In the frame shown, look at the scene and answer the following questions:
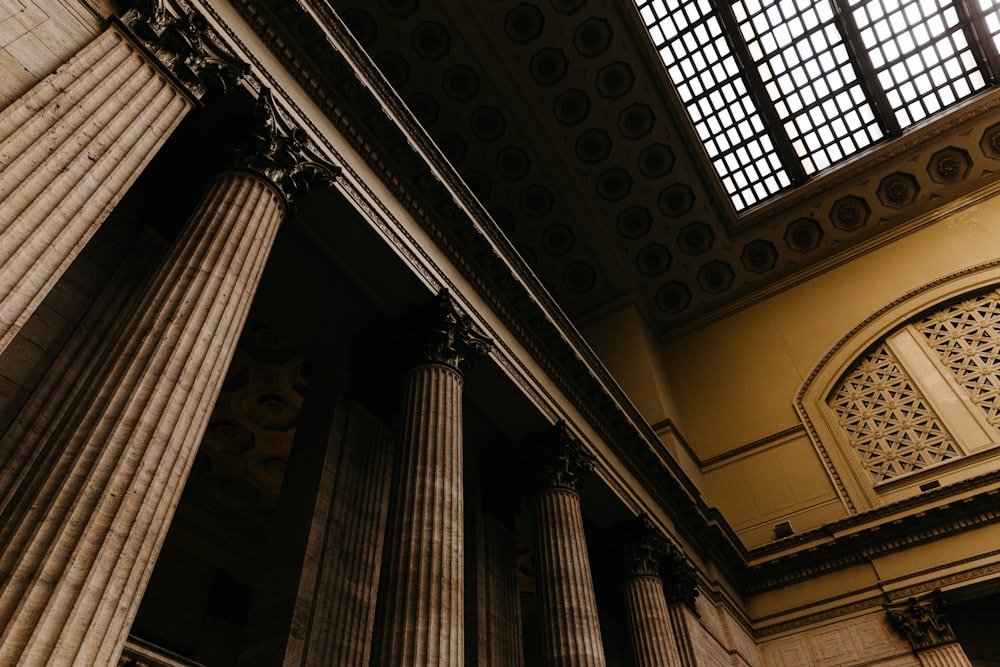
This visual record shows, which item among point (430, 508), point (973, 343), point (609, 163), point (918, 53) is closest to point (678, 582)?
point (430, 508)

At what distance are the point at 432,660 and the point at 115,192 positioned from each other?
353 centimetres

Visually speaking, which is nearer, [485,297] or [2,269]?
[2,269]

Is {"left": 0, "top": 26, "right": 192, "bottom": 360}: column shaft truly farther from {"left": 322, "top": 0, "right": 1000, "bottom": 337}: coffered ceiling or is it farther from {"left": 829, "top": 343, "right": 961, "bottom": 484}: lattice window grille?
{"left": 829, "top": 343, "right": 961, "bottom": 484}: lattice window grille

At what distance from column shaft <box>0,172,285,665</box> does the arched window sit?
11.8 m

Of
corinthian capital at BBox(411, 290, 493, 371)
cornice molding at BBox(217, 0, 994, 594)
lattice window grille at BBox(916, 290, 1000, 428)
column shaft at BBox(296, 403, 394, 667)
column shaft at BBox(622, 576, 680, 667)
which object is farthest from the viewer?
lattice window grille at BBox(916, 290, 1000, 428)

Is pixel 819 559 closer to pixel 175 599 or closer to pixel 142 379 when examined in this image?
pixel 175 599

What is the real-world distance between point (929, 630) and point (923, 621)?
0.13 meters

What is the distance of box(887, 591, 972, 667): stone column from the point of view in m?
10.1

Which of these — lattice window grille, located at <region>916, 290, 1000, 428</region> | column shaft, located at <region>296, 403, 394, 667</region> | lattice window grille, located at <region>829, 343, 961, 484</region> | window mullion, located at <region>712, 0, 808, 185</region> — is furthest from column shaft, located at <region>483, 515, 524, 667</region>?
window mullion, located at <region>712, 0, 808, 185</region>

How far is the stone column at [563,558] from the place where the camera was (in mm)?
6910

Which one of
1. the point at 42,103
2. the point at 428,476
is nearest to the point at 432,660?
the point at 428,476

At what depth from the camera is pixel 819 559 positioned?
11.9 metres

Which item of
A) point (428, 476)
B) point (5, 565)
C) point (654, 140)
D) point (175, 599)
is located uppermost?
point (654, 140)

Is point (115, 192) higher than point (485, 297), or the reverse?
point (485, 297)
